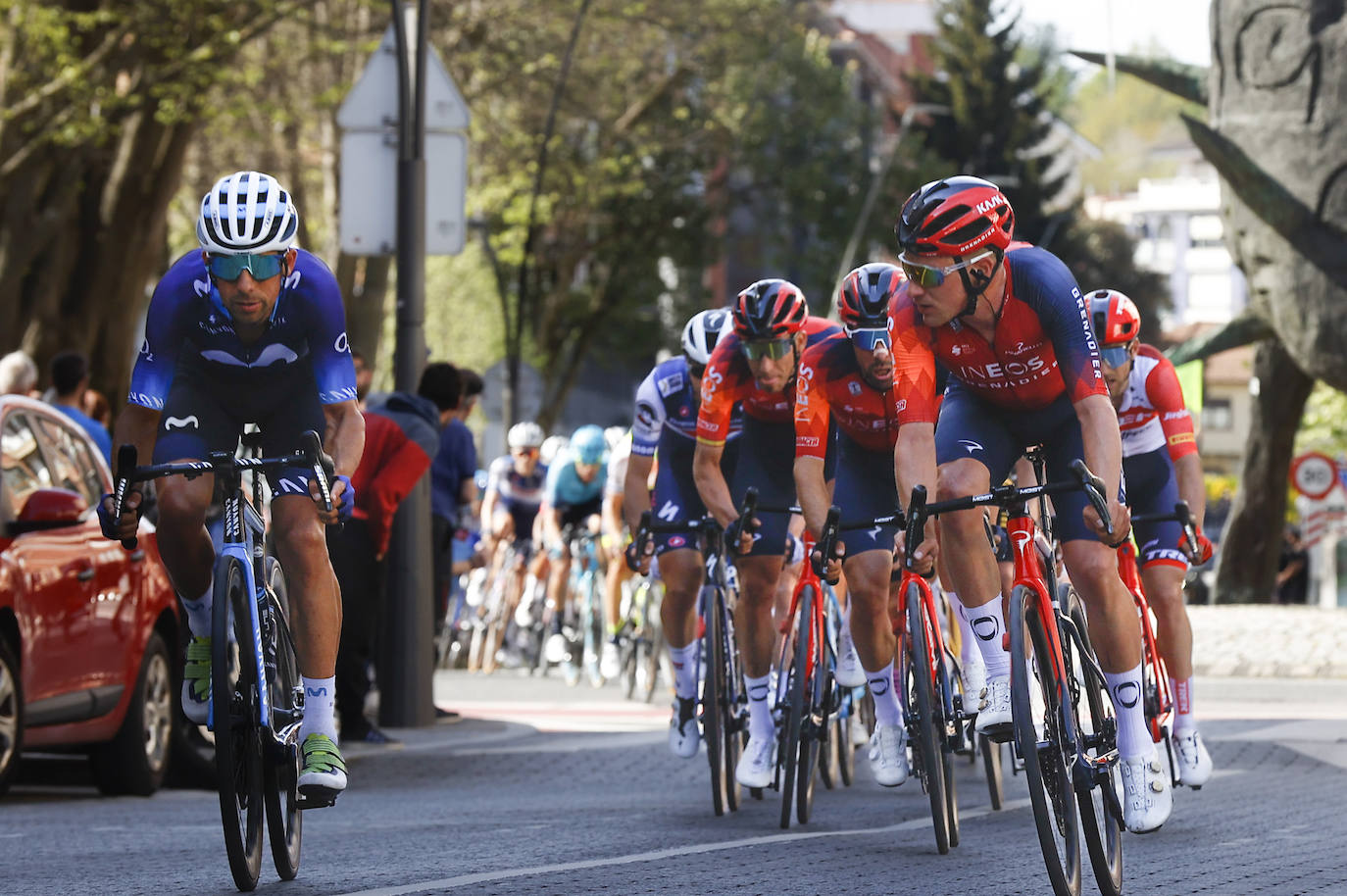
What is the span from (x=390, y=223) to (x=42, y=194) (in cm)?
1047

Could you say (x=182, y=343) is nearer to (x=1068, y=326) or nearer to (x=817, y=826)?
(x=1068, y=326)

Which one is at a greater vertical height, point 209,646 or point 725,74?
point 725,74

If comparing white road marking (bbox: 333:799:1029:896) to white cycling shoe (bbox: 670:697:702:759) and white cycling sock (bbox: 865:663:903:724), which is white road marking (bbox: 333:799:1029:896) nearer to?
white cycling sock (bbox: 865:663:903:724)

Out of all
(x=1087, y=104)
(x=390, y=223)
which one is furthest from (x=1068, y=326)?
(x=1087, y=104)

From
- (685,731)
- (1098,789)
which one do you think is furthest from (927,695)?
(685,731)

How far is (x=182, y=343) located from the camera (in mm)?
7730

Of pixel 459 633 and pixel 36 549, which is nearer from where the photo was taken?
pixel 36 549

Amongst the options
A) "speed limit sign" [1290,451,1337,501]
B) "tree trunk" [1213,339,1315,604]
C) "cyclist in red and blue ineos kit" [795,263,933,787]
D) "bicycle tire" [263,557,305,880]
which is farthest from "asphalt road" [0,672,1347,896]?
"speed limit sign" [1290,451,1337,501]

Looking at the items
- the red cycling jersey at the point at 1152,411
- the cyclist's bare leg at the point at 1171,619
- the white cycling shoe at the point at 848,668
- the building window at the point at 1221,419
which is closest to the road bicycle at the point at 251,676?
the white cycling shoe at the point at 848,668

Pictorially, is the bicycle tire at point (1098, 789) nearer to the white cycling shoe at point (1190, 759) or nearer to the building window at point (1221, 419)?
the white cycling shoe at point (1190, 759)

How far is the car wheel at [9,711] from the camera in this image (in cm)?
1021

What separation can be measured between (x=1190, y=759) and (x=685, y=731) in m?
2.24

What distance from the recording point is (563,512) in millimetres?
21781

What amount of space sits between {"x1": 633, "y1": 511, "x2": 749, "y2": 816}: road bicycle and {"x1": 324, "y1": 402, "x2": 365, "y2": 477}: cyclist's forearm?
259 centimetres
